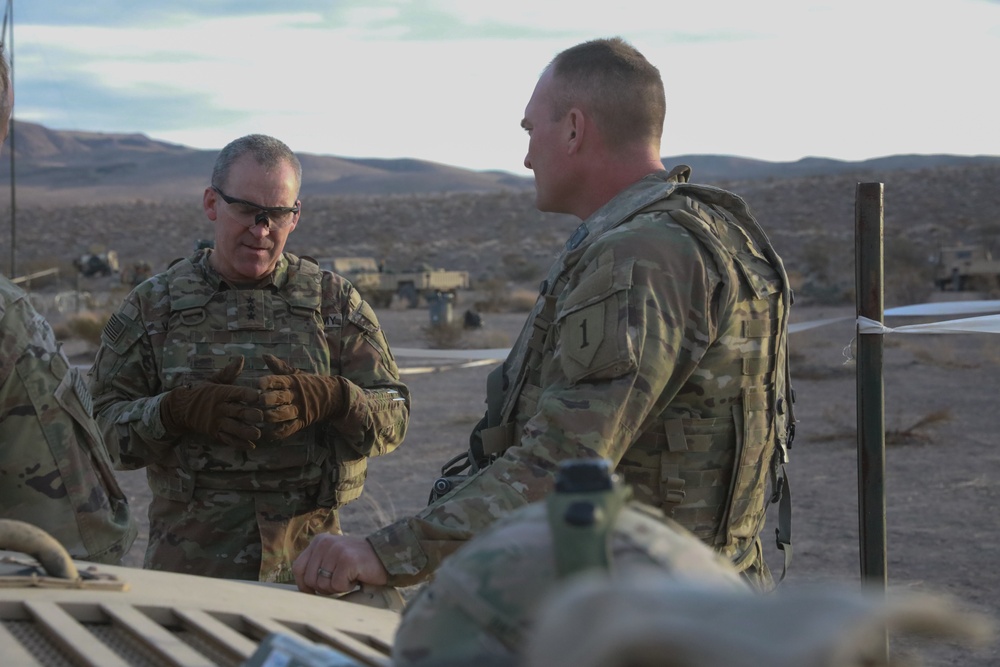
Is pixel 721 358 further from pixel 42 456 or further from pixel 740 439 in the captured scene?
pixel 42 456

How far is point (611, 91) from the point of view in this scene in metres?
3.06

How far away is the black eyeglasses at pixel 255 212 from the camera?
3643 millimetres

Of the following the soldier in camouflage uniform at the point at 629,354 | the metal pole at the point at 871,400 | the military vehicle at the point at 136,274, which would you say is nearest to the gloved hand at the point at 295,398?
the soldier in camouflage uniform at the point at 629,354

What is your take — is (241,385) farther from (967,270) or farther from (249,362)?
(967,270)

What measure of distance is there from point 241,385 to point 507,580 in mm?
2655

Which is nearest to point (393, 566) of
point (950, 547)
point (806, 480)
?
point (950, 547)

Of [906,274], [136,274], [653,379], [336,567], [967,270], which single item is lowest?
[906,274]

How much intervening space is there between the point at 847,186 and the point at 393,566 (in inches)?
2004

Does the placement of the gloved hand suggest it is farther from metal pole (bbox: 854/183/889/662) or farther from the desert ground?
the desert ground

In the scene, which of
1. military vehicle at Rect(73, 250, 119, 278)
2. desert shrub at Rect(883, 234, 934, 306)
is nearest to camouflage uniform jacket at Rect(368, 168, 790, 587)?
desert shrub at Rect(883, 234, 934, 306)

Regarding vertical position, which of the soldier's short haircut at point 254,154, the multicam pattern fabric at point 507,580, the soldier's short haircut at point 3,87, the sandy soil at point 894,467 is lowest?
the sandy soil at point 894,467

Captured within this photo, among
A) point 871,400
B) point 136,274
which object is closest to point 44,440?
point 871,400

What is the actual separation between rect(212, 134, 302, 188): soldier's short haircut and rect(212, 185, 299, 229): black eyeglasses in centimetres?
7

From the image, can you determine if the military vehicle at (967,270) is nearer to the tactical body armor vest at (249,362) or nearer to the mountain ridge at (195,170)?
the tactical body armor vest at (249,362)
